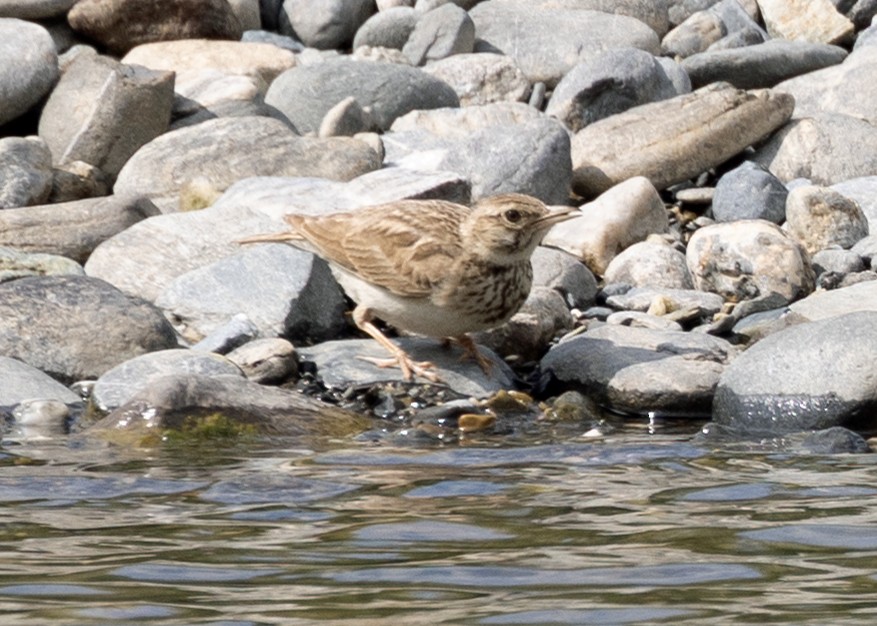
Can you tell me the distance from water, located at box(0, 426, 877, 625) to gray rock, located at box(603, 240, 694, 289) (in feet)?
10.2

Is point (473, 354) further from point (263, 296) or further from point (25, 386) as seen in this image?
point (25, 386)

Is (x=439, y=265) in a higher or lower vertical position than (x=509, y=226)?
lower

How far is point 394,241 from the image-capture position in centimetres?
832

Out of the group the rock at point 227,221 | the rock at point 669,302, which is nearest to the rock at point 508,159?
the rock at point 227,221

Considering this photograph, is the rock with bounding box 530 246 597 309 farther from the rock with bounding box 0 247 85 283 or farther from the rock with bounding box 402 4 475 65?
the rock with bounding box 402 4 475 65

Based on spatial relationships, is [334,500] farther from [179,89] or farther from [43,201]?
[179,89]

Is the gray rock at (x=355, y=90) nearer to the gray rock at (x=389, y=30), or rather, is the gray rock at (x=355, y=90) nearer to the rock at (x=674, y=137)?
the rock at (x=674, y=137)

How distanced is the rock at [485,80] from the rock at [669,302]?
159 inches

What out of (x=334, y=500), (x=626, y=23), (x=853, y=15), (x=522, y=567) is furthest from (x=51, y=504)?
(x=853, y=15)

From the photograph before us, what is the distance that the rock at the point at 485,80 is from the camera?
533 inches

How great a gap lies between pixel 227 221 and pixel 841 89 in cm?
531

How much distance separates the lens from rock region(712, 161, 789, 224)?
1112 centimetres

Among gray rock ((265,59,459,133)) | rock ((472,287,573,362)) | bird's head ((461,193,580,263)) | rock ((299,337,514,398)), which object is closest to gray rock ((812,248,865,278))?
rock ((472,287,573,362))

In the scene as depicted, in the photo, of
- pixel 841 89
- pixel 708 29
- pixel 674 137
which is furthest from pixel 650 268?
pixel 708 29
